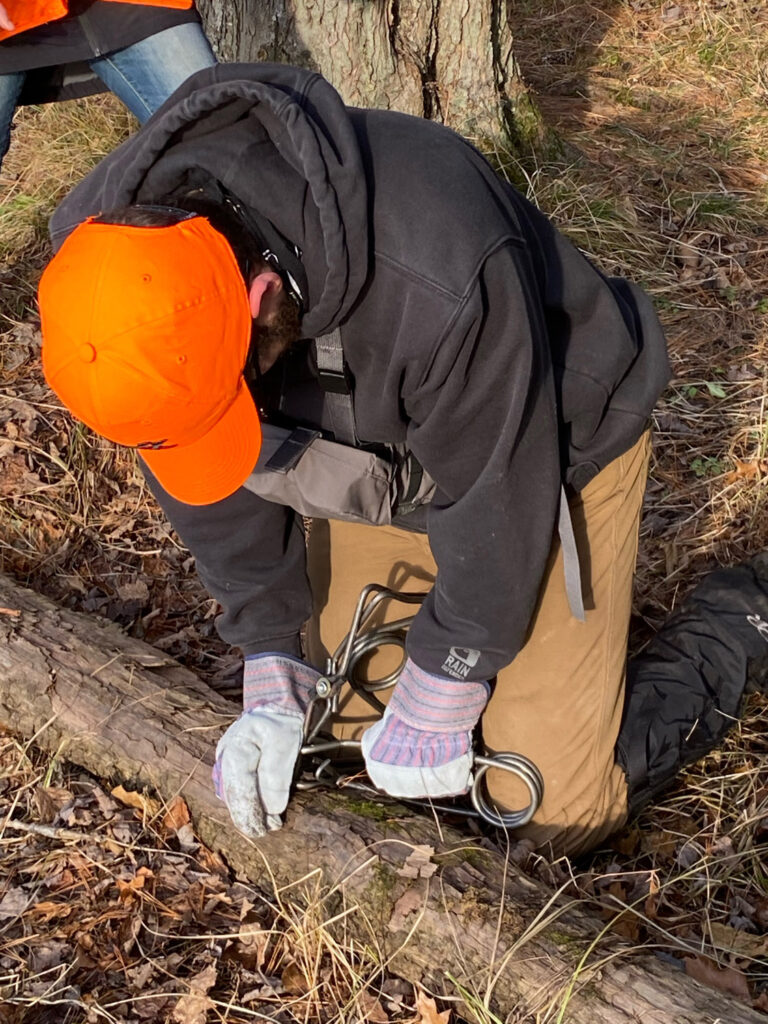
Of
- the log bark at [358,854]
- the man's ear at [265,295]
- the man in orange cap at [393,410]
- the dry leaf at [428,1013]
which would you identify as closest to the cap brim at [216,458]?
the man in orange cap at [393,410]

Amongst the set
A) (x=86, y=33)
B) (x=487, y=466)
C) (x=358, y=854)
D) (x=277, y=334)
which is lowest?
(x=358, y=854)

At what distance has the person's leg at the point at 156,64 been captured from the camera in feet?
10.4

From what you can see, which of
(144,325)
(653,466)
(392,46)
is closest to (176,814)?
→ (144,325)

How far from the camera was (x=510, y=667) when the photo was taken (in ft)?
8.78

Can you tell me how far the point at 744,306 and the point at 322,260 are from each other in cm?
294

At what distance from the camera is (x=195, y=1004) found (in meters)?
2.07

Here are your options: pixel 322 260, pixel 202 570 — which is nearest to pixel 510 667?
pixel 202 570

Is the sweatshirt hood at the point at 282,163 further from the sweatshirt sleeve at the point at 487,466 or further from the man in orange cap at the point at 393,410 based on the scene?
the sweatshirt sleeve at the point at 487,466

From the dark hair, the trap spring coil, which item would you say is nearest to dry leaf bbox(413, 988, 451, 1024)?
the trap spring coil

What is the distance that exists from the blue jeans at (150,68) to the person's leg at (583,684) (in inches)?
76.5

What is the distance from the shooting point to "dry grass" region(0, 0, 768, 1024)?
223 centimetres

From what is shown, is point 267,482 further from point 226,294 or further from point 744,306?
point 744,306

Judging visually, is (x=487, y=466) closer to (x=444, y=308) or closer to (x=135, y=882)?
(x=444, y=308)

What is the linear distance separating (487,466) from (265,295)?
56 centimetres
